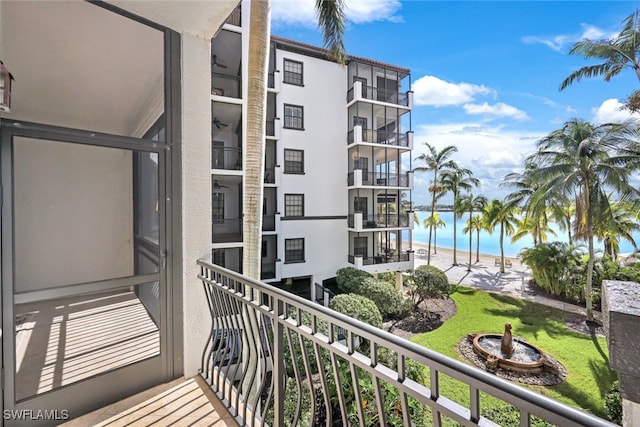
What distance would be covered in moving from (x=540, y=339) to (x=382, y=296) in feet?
17.2

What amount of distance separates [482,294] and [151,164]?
50.5 feet

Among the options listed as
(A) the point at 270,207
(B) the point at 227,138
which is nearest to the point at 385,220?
(A) the point at 270,207

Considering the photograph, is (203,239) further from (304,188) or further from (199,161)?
(304,188)

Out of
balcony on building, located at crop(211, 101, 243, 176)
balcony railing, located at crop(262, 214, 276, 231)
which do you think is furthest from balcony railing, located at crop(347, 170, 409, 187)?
balcony on building, located at crop(211, 101, 243, 176)

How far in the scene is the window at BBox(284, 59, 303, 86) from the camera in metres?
11.7

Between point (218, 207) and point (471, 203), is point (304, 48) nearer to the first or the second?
point (218, 207)

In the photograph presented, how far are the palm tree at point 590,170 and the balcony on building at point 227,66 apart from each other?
1223cm

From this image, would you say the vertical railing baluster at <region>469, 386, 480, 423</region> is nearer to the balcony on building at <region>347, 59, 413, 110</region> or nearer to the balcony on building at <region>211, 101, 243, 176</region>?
the balcony on building at <region>211, 101, 243, 176</region>

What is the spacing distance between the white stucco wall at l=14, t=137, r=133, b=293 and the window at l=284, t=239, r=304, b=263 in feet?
31.0

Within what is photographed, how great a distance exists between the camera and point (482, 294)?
13.9m

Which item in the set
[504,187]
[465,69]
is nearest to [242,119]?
[504,187]

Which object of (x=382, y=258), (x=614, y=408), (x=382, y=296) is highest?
(x=382, y=258)

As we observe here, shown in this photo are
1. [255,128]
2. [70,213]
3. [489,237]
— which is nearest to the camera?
[70,213]

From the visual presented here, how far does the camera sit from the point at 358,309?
298 inches
